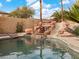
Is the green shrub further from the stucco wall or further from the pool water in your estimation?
the pool water

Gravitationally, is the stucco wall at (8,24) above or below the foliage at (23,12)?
below

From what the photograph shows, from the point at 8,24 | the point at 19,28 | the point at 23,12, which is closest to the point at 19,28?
the point at 19,28

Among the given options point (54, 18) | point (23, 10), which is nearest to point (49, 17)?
point (54, 18)

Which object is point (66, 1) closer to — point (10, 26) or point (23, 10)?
point (10, 26)

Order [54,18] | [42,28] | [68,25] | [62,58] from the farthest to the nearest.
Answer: [54,18]
[42,28]
[68,25]
[62,58]

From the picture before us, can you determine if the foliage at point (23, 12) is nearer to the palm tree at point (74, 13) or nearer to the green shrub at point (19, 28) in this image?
the green shrub at point (19, 28)

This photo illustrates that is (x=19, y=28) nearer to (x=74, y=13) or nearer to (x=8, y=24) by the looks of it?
(x=8, y=24)

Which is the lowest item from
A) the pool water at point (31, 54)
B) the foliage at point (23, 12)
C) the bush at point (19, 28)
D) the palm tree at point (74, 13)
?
the pool water at point (31, 54)

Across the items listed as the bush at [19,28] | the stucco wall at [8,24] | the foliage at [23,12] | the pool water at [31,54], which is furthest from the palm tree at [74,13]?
the foliage at [23,12]

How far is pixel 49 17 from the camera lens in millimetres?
29656

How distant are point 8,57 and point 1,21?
14.2 metres

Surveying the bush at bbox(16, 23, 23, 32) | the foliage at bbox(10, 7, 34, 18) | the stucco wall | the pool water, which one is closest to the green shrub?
the bush at bbox(16, 23, 23, 32)

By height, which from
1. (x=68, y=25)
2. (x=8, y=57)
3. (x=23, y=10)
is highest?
(x=23, y=10)

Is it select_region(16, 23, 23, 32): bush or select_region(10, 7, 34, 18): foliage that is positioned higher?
select_region(10, 7, 34, 18): foliage
